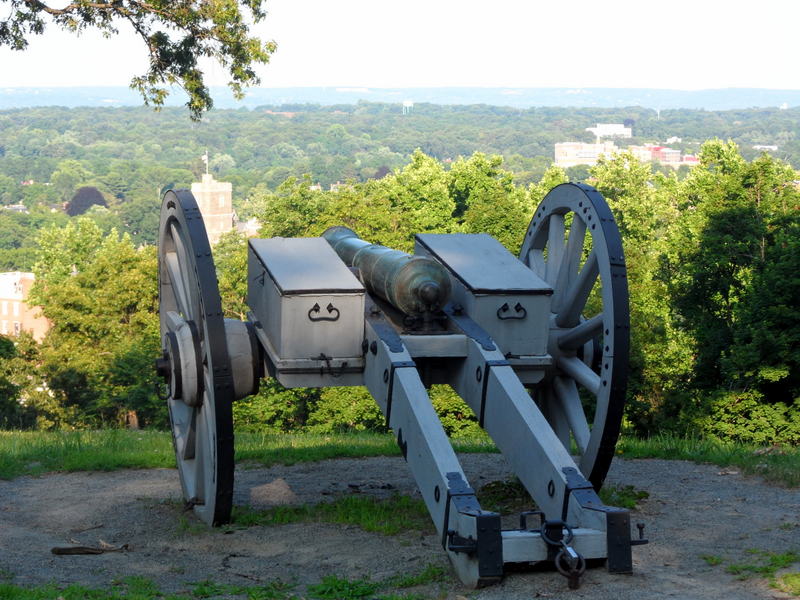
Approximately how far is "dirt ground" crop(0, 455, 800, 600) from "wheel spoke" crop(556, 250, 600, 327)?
1.37 metres

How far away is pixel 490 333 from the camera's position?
7.49 m

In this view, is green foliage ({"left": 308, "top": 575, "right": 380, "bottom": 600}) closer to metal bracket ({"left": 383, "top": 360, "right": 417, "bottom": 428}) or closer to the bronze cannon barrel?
metal bracket ({"left": 383, "top": 360, "right": 417, "bottom": 428})

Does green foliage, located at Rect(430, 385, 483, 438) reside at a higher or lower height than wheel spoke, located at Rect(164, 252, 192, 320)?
lower

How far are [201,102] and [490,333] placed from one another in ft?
36.8

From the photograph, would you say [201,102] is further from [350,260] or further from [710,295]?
[710,295]

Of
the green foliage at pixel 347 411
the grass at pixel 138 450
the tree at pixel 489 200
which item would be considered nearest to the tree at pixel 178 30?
the grass at pixel 138 450

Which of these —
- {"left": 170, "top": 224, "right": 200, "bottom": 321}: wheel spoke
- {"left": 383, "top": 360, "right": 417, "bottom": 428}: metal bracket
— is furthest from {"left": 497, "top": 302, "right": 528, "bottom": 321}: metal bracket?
{"left": 170, "top": 224, "right": 200, "bottom": 321}: wheel spoke

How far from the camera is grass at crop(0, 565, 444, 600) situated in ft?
18.7

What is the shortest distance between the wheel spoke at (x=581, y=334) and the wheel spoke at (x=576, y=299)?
110 millimetres

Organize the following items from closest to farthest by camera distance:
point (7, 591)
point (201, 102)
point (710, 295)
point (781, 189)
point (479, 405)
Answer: point (7, 591), point (479, 405), point (201, 102), point (710, 295), point (781, 189)

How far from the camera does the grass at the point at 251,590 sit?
5711 millimetres

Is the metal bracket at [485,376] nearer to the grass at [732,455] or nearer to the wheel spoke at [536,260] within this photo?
the wheel spoke at [536,260]

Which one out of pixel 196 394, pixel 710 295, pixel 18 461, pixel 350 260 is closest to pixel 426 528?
pixel 196 394

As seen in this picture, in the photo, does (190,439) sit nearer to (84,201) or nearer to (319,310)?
(319,310)
